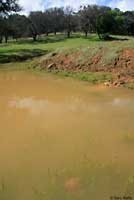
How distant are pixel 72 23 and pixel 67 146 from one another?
68.8 metres

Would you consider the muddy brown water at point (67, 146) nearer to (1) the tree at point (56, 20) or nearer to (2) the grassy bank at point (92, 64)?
(2) the grassy bank at point (92, 64)

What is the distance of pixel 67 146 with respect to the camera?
23.6 ft

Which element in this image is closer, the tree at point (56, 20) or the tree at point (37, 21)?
the tree at point (37, 21)

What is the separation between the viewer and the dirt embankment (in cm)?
1616

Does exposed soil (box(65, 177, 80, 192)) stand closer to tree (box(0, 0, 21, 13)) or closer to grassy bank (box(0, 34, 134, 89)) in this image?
grassy bank (box(0, 34, 134, 89))

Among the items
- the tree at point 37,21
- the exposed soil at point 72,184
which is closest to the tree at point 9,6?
the exposed soil at point 72,184

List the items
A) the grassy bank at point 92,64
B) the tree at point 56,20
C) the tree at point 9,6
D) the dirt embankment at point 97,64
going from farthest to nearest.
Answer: the tree at point 56,20
the tree at point 9,6
the grassy bank at point 92,64
the dirt embankment at point 97,64

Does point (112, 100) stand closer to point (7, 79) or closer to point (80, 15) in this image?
point (7, 79)

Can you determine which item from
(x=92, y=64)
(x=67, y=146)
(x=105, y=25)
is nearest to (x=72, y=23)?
(x=105, y=25)

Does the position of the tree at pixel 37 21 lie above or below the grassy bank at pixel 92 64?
above

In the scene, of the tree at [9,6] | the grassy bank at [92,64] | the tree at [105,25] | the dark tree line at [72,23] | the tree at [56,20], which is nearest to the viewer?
the grassy bank at [92,64]

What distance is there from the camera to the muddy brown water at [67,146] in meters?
5.47

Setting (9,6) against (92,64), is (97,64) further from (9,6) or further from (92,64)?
(9,6)

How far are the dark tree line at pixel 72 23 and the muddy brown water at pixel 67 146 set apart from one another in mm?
41396
